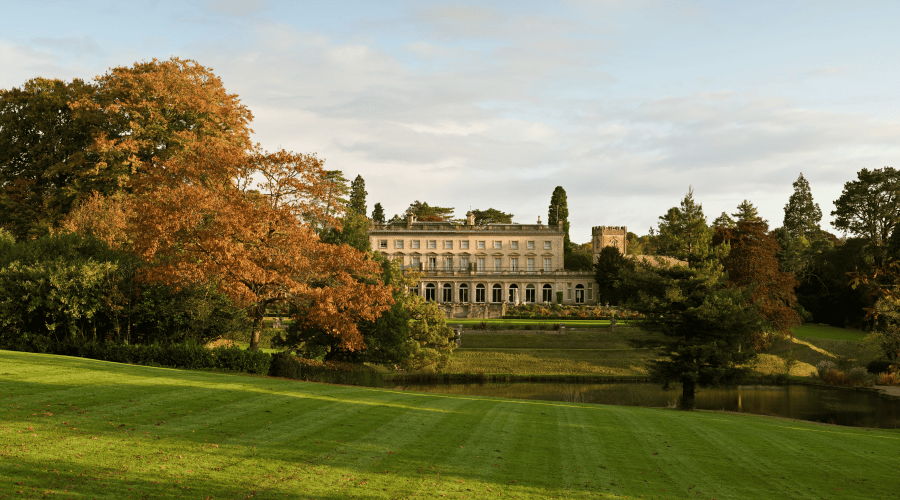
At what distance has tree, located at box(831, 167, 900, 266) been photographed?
171 ft

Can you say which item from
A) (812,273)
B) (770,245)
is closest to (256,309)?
(770,245)

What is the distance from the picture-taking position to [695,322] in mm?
27062

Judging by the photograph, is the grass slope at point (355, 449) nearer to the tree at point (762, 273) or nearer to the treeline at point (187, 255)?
the treeline at point (187, 255)

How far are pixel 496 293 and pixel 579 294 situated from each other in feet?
32.6

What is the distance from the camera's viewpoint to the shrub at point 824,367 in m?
35.5

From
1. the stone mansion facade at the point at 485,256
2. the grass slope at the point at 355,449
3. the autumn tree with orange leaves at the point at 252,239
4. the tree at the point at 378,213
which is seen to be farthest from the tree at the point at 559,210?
the grass slope at the point at 355,449

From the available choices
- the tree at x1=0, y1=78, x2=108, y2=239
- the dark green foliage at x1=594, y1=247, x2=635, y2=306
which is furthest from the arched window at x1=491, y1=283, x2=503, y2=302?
the tree at x1=0, y1=78, x2=108, y2=239

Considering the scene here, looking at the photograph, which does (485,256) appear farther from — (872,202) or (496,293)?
(872,202)

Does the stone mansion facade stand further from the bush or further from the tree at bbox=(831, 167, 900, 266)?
the bush

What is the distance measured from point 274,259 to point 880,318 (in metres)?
37.9

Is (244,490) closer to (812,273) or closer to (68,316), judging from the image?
(68,316)

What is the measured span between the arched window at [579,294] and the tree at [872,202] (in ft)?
91.9

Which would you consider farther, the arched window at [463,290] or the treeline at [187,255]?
the arched window at [463,290]

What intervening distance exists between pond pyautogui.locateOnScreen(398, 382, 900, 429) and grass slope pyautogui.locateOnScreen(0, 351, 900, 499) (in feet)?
39.7
